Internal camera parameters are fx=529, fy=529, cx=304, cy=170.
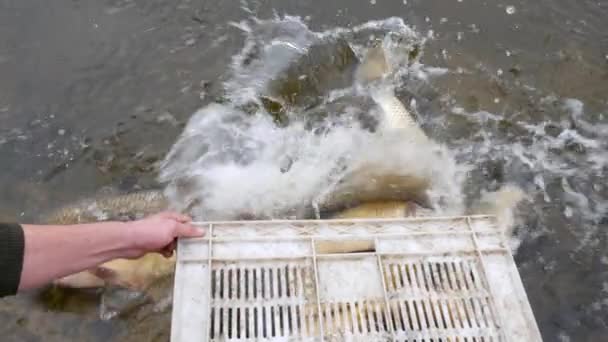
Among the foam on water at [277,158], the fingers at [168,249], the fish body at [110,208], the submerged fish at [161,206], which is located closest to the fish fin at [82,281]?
the submerged fish at [161,206]

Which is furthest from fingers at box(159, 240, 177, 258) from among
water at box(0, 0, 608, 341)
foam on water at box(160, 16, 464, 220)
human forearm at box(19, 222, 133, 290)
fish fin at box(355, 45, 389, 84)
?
fish fin at box(355, 45, 389, 84)

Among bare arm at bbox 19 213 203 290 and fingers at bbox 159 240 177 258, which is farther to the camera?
fingers at bbox 159 240 177 258

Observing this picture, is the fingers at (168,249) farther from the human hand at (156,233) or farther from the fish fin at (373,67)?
the fish fin at (373,67)

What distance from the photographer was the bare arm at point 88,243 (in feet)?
6.31

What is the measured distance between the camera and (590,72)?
4.44 m

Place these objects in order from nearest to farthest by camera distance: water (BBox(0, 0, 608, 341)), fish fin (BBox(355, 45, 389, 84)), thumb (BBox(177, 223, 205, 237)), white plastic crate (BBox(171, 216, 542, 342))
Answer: white plastic crate (BBox(171, 216, 542, 342)) → thumb (BBox(177, 223, 205, 237)) → water (BBox(0, 0, 608, 341)) → fish fin (BBox(355, 45, 389, 84))

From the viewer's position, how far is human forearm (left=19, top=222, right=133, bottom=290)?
1909mm

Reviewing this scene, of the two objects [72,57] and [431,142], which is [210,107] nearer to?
[72,57]

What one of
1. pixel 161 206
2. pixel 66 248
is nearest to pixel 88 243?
pixel 66 248

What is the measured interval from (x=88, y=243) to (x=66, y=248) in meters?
0.09

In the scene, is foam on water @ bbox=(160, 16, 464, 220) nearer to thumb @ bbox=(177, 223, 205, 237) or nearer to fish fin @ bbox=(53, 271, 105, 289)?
fish fin @ bbox=(53, 271, 105, 289)

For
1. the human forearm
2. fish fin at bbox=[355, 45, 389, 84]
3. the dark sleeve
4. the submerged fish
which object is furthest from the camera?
fish fin at bbox=[355, 45, 389, 84]

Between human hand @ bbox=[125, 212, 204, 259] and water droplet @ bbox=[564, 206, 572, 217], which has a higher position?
water droplet @ bbox=[564, 206, 572, 217]

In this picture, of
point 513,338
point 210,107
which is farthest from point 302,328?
point 210,107
